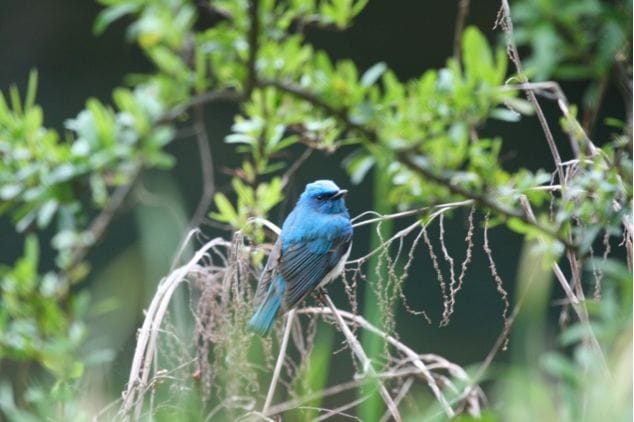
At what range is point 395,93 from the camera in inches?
68.4

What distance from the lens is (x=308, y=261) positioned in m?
3.88

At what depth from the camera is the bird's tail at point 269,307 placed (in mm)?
3361

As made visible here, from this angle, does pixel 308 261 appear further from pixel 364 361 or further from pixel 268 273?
pixel 364 361

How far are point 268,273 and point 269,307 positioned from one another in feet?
0.94

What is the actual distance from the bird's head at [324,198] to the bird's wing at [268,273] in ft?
1.19

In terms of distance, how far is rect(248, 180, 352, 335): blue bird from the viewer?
3.68m

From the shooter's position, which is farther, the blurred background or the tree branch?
the blurred background

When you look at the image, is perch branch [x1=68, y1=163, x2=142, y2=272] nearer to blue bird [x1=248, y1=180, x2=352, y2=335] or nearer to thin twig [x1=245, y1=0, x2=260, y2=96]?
thin twig [x1=245, y1=0, x2=260, y2=96]

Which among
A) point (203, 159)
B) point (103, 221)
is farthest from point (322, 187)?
point (103, 221)

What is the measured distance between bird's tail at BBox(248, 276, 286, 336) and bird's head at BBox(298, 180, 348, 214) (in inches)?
15.5

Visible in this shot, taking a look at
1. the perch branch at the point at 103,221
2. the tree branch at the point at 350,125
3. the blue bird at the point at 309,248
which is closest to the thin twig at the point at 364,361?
the tree branch at the point at 350,125

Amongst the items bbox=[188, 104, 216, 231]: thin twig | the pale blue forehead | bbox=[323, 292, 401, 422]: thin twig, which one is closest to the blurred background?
the pale blue forehead

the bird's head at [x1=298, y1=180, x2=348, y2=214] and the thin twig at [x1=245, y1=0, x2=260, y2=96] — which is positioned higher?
the thin twig at [x1=245, y1=0, x2=260, y2=96]

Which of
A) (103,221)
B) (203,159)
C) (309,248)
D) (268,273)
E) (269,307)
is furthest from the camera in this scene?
(309,248)
